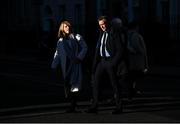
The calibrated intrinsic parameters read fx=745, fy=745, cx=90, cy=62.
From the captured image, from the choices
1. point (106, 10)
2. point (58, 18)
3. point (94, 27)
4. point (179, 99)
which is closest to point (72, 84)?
point (179, 99)

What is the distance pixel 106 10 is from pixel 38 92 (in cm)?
2800

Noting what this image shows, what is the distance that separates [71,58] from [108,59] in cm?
72

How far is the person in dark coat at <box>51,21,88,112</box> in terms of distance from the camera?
554 inches

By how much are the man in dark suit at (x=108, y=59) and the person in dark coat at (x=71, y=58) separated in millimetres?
310

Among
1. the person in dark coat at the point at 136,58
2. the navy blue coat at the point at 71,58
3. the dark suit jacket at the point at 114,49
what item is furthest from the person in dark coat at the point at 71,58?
the person in dark coat at the point at 136,58

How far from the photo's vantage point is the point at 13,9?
2368 inches

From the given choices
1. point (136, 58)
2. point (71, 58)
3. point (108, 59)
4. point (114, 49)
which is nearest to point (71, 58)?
point (71, 58)

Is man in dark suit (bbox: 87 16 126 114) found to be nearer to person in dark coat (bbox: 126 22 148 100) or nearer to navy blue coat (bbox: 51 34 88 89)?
navy blue coat (bbox: 51 34 88 89)

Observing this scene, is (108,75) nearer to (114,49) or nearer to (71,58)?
(114,49)

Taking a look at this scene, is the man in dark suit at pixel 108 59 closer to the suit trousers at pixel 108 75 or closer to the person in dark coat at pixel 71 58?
the suit trousers at pixel 108 75

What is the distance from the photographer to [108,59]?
549 inches

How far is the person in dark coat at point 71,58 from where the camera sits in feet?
46.2

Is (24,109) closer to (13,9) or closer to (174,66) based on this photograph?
(174,66)

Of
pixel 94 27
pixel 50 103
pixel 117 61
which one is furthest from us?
pixel 94 27
